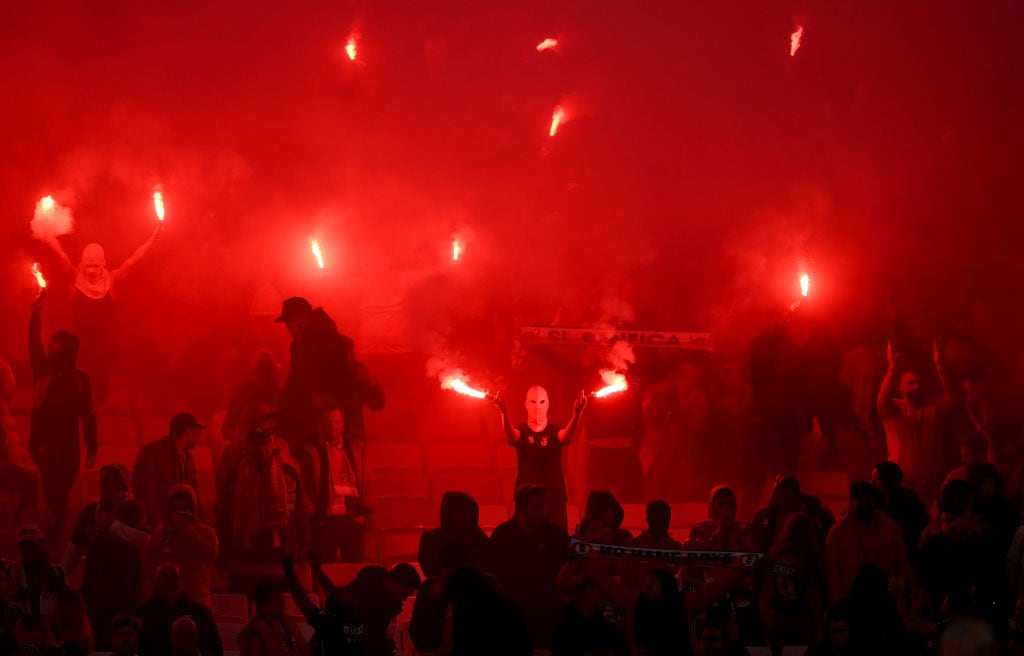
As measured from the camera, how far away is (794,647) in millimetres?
8023

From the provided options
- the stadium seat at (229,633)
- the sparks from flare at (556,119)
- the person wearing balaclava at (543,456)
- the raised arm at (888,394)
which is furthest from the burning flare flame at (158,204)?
the stadium seat at (229,633)

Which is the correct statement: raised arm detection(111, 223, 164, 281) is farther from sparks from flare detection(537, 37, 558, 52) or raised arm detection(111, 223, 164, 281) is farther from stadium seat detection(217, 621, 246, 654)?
stadium seat detection(217, 621, 246, 654)

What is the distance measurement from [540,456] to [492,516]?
1.89 m

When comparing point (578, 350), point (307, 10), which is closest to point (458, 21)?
point (307, 10)

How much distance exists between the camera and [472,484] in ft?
47.1

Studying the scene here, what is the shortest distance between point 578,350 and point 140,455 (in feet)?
17.7

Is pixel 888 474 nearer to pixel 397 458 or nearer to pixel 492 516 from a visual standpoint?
pixel 492 516

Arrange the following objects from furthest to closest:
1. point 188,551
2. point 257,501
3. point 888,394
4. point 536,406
→ point 888,394 → point 536,406 → point 257,501 → point 188,551

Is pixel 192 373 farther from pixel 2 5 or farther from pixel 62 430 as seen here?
pixel 2 5

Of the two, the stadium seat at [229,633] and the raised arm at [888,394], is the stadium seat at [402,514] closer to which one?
the stadium seat at [229,633]

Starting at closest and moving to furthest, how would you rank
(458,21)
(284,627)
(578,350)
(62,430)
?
(284,627) < (62,430) < (578,350) < (458,21)

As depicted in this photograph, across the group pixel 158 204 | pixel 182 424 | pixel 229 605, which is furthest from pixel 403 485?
pixel 158 204

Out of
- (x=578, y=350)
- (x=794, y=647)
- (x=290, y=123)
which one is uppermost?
(x=290, y=123)

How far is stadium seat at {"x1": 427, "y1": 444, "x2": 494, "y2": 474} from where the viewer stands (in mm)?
14633
